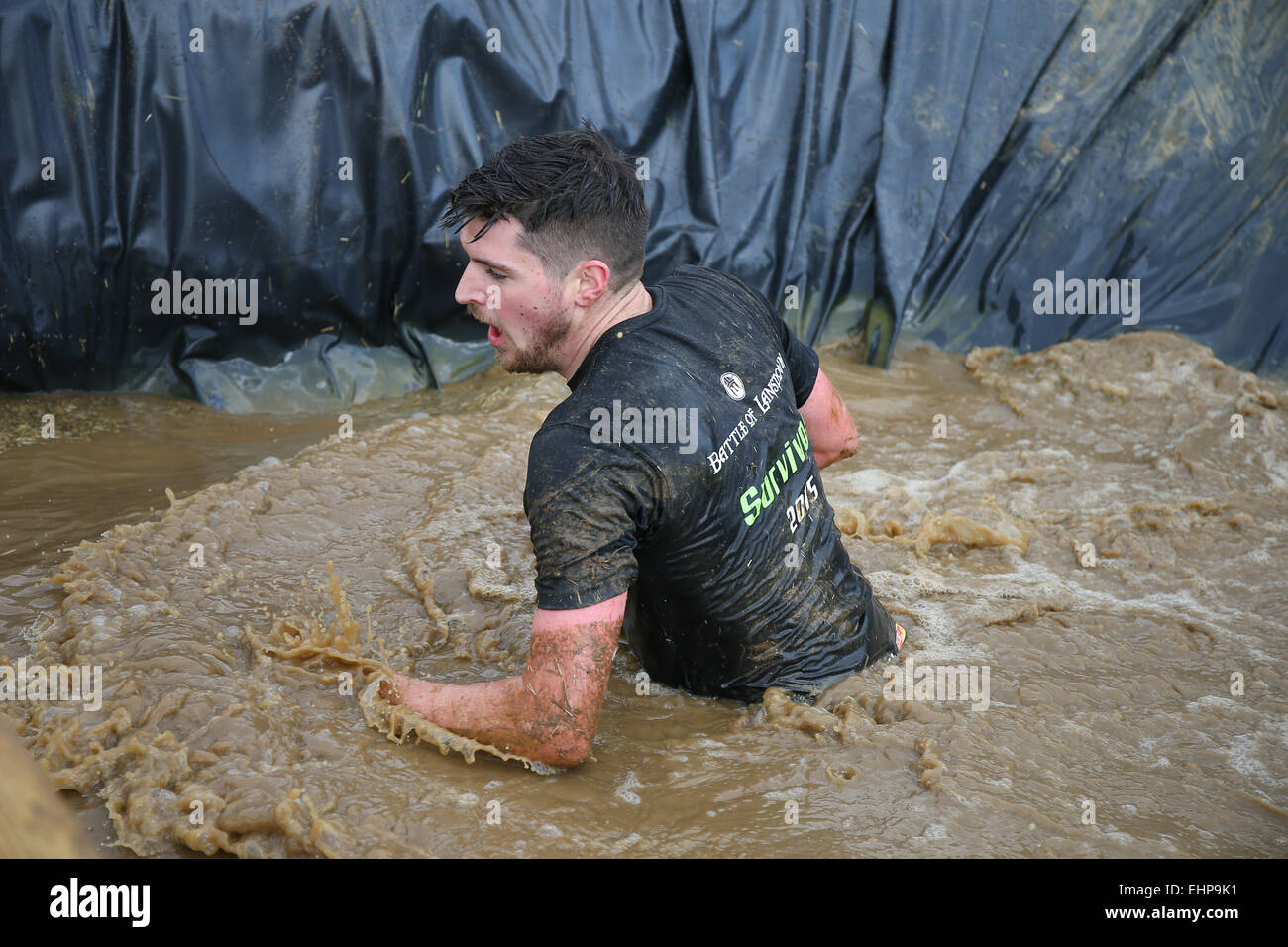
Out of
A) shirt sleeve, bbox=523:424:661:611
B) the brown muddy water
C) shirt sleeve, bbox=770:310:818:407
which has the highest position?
shirt sleeve, bbox=770:310:818:407

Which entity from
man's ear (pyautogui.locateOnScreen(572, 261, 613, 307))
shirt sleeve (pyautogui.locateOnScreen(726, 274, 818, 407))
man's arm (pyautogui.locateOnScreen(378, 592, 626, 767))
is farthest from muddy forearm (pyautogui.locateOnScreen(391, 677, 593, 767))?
shirt sleeve (pyautogui.locateOnScreen(726, 274, 818, 407))

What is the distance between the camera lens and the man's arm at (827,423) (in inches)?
113

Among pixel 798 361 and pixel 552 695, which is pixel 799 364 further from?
pixel 552 695

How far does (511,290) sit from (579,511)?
52 cm

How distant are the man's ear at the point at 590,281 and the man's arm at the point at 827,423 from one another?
863 mm

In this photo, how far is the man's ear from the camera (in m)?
2.15

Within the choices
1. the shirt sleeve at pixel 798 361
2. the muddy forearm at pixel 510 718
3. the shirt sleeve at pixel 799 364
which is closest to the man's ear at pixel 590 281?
the shirt sleeve at pixel 798 361

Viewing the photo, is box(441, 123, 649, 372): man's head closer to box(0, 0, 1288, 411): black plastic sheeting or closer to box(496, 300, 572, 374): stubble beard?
box(496, 300, 572, 374): stubble beard

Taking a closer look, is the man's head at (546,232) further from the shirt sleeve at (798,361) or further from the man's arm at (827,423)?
the man's arm at (827,423)

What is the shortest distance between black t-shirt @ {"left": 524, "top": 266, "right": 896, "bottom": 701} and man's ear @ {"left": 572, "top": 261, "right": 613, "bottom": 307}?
0.09m

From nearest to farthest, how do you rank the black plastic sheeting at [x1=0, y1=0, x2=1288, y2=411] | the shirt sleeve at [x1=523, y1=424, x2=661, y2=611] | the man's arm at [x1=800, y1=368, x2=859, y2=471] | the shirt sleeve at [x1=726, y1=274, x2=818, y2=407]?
the shirt sleeve at [x1=523, y1=424, x2=661, y2=611], the shirt sleeve at [x1=726, y1=274, x2=818, y2=407], the man's arm at [x1=800, y1=368, x2=859, y2=471], the black plastic sheeting at [x1=0, y1=0, x2=1288, y2=411]

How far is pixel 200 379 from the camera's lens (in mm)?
4258
